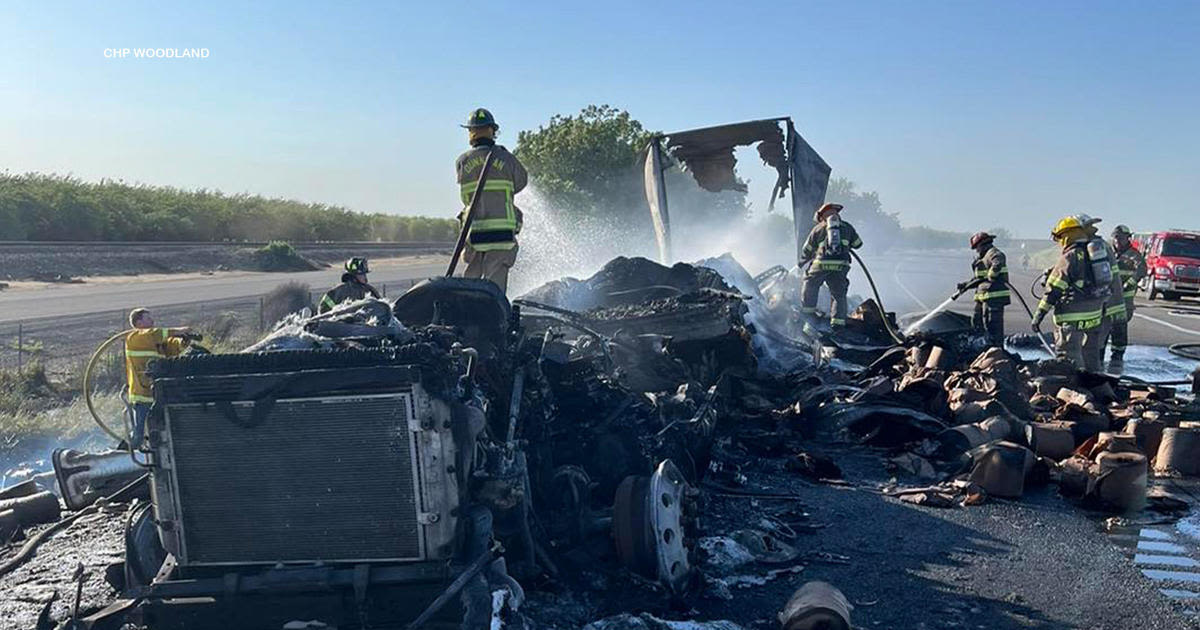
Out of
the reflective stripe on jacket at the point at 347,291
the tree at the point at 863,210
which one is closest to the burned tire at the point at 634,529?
the reflective stripe on jacket at the point at 347,291

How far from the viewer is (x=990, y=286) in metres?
12.0

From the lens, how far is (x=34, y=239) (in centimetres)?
3238

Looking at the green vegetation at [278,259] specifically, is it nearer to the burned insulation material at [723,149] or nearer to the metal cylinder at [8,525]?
the burned insulation material at [723,149]

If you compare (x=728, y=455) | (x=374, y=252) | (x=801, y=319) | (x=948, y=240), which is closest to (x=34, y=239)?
(x=374, y=252)

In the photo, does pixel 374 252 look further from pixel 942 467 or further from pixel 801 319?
pixel 942 467

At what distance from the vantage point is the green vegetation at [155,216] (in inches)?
1291

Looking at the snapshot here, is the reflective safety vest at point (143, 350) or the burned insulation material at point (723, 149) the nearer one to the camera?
the reflective safety vest at point (143, 350)

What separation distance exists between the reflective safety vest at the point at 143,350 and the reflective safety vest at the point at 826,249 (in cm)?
806

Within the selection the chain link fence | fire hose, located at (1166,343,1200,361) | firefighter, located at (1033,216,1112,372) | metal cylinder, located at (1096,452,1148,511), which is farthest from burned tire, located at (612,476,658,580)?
fire hose, located at (1166,343,1200,361)

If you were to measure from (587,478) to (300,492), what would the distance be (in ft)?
5.38

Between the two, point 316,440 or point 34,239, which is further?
point 34,239

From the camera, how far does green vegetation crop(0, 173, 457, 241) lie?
108ft

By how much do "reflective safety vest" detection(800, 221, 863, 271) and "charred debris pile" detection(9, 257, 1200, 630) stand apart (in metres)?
4.33

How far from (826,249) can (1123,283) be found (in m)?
4.36
